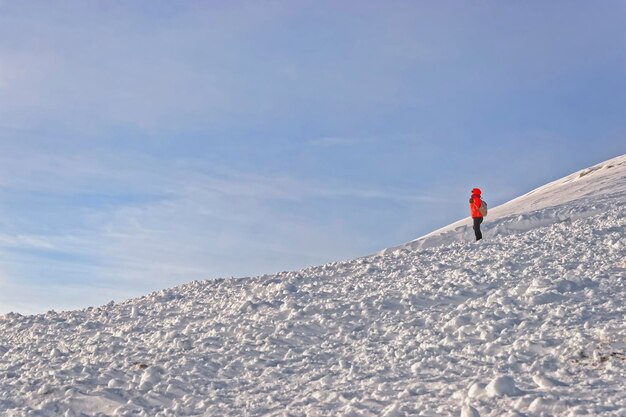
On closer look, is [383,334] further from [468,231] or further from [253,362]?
[468,231]

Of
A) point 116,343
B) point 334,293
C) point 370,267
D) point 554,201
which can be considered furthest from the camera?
point 554,201

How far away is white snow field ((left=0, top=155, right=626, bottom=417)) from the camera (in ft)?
34.5

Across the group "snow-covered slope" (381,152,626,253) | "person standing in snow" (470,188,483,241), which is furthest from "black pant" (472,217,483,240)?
"snow-covered slope" (381,152,626,253)

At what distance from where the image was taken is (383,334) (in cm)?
1384

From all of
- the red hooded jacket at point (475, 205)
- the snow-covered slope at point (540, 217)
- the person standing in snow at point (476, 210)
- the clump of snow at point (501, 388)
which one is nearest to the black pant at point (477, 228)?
the person standing in snow at point (476, 210)

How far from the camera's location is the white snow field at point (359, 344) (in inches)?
414

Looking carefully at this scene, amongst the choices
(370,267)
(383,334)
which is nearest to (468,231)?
(370,267)

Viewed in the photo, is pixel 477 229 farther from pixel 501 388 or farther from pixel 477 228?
pixel 501 388

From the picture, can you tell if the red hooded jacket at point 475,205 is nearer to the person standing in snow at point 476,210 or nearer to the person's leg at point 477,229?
the person standing in snow at point 476,210

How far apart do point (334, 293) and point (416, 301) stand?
96.0 inches

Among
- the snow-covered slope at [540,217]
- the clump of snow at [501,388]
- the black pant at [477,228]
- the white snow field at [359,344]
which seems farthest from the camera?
the snow-covered slope at [540,217]

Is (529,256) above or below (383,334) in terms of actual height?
above

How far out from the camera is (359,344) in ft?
44.0

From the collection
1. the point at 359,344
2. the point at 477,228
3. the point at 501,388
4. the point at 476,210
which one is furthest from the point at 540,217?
the point at 501,388
